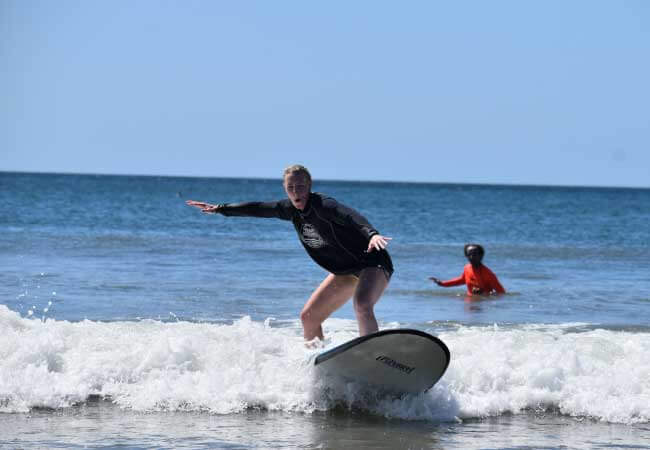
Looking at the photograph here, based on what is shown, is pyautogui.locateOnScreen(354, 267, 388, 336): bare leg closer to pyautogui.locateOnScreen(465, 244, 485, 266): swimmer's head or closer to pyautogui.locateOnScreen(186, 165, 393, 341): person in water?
pyautogui.locateOnScreen(186, 165, 393, 341): person in water

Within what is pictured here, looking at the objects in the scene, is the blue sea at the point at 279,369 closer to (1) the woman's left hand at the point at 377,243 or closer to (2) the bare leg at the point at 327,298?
(2) the bare leg at the point at 327,298

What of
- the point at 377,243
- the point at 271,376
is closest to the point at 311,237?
the point at 377,243

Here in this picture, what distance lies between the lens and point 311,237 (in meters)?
7.68

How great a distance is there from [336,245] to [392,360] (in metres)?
0.96

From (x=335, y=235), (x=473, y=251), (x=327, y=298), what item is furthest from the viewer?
(x=473, y=251)

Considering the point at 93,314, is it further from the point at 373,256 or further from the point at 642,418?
the point at 642,418

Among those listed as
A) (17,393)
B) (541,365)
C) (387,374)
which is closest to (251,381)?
(387,374)

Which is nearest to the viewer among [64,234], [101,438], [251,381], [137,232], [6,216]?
[101,438]

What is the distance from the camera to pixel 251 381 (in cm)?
801

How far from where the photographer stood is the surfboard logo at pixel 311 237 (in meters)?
7.63

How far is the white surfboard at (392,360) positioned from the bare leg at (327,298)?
1.63 feet

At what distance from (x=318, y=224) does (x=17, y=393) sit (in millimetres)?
2647

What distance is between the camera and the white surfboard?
725 cm

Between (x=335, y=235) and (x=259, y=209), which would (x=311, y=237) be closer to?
(x=335, y=235)
